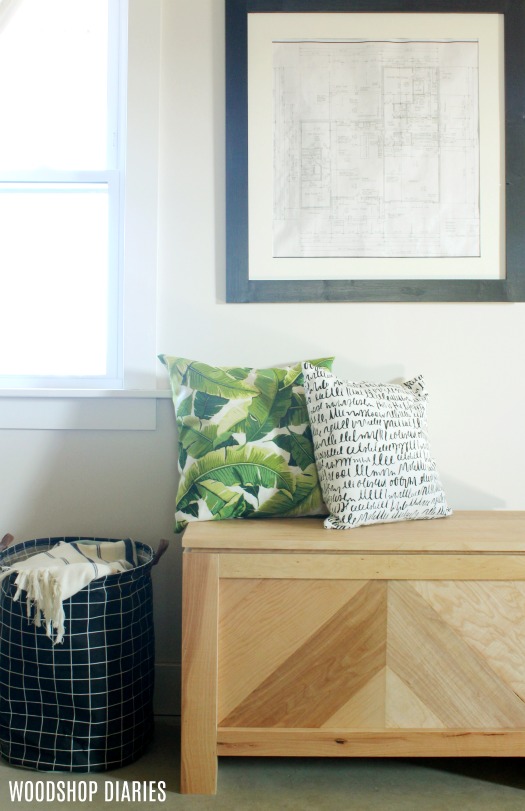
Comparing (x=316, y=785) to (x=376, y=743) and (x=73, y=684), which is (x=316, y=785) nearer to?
(x=376, y=743)

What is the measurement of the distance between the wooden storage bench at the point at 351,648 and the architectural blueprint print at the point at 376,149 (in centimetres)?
89

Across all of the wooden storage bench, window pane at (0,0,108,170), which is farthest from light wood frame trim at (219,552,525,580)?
window pane at (0,0,108,170)

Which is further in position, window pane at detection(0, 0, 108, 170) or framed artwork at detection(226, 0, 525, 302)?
window pane at detection(0, 0, 108, 170)

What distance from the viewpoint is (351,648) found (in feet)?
4.71

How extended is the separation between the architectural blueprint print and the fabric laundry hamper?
1.07 metres

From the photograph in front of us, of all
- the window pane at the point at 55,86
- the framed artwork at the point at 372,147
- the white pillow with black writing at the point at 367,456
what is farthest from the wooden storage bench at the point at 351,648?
the window pane at the point at 55,86

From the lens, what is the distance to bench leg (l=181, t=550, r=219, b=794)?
1.42 meters

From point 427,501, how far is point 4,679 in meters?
1.08

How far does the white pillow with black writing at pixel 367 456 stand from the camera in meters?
1.53

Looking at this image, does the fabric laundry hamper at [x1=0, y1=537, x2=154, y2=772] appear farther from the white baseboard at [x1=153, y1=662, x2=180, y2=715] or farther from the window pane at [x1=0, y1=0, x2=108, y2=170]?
the window pane at [x1=0, y1=0, x2=108, y2=170]

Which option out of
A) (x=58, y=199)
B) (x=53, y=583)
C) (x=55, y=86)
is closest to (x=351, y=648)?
(x=53, y=583)

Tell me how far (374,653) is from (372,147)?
1.35 m

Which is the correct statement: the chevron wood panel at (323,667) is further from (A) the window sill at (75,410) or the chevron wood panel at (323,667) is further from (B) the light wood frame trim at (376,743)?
(A) the window sill at (75,410)

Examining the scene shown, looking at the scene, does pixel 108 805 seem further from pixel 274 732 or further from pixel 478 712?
pixel 478 712
